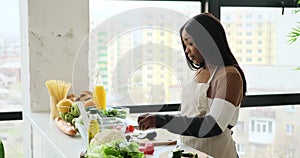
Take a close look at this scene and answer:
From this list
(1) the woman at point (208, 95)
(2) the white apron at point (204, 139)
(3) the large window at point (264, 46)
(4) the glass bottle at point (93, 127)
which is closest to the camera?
(4) the glass bottle at point (93, 127)

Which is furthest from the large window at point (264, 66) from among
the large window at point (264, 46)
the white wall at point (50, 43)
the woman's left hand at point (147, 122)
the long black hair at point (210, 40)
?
the woman's left hand at point (147, 122)

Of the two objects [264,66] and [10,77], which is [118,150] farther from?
[264,66]

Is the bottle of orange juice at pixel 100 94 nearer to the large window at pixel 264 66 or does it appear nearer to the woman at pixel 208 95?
the woman at pixel 208 95

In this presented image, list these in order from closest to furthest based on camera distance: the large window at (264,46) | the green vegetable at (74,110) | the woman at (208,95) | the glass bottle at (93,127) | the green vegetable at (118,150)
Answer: the green vegetable at (118,150), the glass bottle at (93,127), the woman at (208,95), the green vegetable at (74,110), the large window at (264,46)

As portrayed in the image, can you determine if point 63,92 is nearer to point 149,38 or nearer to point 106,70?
point 106,70

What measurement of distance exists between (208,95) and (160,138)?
0.29m

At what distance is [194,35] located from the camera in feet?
7.28

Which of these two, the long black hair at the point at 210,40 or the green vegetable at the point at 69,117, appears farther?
the green vegetable at the point at 69,117

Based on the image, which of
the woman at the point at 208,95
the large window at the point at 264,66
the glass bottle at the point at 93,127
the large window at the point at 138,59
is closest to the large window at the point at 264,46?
the large window at the point at 264,66

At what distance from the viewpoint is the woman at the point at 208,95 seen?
2.11 metres

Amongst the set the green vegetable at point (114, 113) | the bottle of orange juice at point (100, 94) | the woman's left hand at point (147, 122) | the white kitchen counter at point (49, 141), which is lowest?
the white kitchen counter at point (49, 141)

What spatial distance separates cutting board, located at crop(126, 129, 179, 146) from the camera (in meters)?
2.07

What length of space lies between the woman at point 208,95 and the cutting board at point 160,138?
0.05 metres

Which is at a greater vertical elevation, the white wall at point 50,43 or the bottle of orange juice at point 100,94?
the white wall at point 50,43
